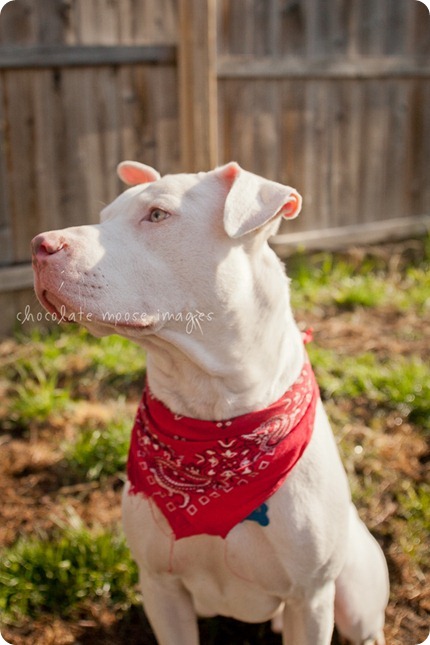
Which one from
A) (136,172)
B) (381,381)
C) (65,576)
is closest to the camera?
(136,172)

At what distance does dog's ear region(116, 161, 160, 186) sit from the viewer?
2.52 meters

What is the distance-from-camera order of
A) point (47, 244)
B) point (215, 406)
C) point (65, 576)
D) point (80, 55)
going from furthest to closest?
point (80, 55) < point (65, 576) < point (215, 406) < point (47, 244)

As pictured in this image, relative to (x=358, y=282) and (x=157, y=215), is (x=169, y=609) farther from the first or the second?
(x=358, y=282)

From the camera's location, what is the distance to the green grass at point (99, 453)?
3.60 metres

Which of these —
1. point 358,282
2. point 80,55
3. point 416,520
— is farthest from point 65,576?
point 358,282

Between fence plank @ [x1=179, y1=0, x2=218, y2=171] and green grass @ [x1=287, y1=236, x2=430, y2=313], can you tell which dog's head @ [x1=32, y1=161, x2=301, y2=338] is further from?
green grass @ [x1=287, y1=236, x2=430, y2=313]

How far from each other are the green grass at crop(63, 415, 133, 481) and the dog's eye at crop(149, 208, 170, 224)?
180 cm

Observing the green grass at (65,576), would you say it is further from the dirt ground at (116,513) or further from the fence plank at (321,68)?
the fence plank at (321,68)

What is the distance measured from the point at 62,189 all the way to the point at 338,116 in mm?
2415

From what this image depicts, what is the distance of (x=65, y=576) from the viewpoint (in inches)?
117

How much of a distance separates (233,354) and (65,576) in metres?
1.40

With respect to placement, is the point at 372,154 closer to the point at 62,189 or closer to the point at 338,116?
the point at 338,116

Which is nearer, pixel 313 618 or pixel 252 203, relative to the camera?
pixel 252 203

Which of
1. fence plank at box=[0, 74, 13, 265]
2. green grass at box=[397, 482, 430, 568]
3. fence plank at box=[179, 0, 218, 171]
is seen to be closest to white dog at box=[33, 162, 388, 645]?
green grass at box=[397, 482, 430, 568]
